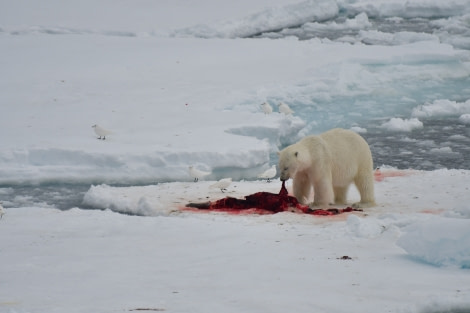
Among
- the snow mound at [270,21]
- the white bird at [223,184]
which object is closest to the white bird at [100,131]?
the white bird at [223,184]

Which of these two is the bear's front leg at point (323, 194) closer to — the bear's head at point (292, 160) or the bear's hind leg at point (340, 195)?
the bear's head at point (292, 160)

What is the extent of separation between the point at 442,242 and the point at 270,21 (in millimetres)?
18233

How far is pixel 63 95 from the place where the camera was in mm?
13992

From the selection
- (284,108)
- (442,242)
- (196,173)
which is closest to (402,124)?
(284,108)

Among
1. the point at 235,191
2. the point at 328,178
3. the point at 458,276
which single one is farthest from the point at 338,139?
the point at 458,276

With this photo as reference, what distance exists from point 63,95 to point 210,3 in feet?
35.6

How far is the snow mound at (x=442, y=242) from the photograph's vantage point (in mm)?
5133

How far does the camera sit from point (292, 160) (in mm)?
7875

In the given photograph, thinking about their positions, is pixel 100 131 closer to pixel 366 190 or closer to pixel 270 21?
pixel 366 190

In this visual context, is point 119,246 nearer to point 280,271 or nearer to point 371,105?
point 280,271

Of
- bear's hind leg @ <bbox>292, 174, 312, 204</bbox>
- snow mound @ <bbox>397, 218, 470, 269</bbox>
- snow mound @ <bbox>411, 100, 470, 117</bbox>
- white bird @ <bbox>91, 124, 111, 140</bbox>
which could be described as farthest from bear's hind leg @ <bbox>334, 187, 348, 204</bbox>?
snow mound @ <bbox>411, 100, 470, 117</bbox>

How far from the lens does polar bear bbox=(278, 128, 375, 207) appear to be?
7.97 meters

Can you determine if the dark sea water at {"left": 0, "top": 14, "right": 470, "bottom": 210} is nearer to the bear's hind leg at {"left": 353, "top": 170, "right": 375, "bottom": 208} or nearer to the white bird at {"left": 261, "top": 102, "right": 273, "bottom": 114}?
the white bird at {"left": 261, "top": 102, "right": 273, "bottom": 114}

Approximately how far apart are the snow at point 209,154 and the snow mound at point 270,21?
6 centimetres
